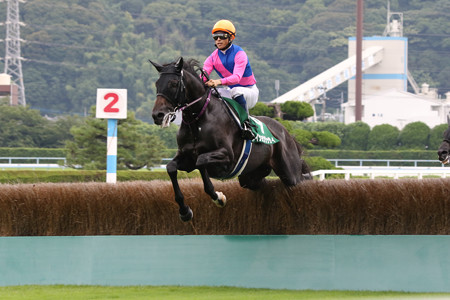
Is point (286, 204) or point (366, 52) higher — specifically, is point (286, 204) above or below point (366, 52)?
below

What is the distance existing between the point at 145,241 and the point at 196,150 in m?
1.16

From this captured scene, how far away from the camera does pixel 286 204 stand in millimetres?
8289

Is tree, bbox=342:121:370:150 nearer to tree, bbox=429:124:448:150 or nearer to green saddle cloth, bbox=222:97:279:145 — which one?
tree, bbox=429:124:448:150

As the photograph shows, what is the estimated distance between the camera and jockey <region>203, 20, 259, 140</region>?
776 cm

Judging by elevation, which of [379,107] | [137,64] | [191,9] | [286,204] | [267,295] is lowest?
[267,295]

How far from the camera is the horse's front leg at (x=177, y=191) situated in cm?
741

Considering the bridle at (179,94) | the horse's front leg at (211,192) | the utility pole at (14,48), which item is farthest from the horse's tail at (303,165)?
the utility pole at (14,48)

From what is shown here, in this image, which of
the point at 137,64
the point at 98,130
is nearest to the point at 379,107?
the point at 137,64

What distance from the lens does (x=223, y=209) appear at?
27.4ft

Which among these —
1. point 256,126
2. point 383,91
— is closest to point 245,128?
point 256,126

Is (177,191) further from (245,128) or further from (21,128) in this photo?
(21,128)

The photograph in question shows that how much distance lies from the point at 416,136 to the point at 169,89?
110 ft

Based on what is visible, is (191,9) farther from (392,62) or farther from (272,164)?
(272,164)

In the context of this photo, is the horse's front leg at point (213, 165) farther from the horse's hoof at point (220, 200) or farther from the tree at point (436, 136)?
the tree at point (436, 136)
